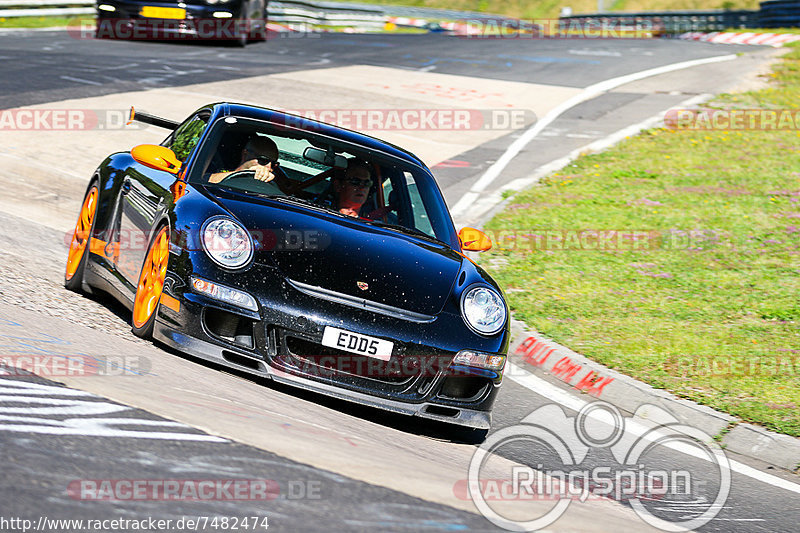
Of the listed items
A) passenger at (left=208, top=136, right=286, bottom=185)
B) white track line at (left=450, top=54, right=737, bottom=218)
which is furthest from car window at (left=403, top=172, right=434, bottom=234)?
white track line at (left=450, top=54, right=737, bottom=218)

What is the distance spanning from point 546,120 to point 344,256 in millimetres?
12882

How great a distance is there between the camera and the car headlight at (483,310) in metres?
5.32

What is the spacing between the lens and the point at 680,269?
9727 mm

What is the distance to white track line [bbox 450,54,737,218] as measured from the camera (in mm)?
A: 12477

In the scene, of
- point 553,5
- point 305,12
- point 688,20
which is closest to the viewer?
point 305,12

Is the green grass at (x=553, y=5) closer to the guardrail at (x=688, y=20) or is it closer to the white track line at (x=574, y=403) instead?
the guardrail at (x=688, y=20)

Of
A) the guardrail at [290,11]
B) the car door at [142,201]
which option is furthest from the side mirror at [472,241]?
the guardrail at [290,11]

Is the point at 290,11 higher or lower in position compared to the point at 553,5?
lower

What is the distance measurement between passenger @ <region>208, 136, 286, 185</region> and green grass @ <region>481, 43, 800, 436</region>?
253cm
